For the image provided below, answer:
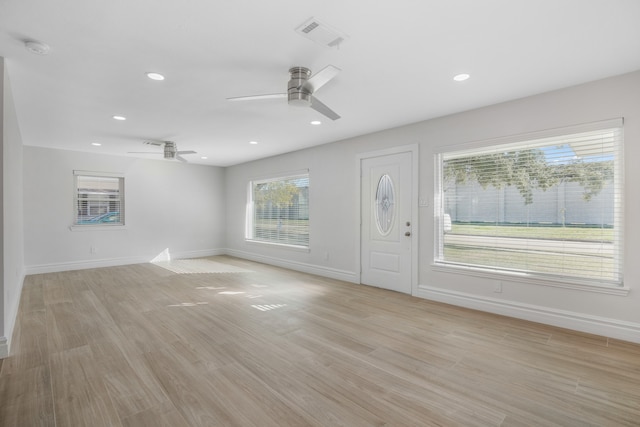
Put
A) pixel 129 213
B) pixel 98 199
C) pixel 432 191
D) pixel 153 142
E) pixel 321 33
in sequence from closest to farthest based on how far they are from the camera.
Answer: pixel 321 33 → pixel 432 191 → pixel 153 142 → pixel 98 199 → pixel 129 213

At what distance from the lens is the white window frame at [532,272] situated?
2.95 meters

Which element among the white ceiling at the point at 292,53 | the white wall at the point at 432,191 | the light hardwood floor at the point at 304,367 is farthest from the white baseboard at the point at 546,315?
the white ceiling at the point at 292,53

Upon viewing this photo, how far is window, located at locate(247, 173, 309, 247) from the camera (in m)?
6.45

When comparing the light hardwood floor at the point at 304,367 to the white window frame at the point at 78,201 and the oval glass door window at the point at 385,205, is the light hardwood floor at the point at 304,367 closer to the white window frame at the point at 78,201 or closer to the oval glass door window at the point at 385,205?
the oval glass door window at the point at 385,205

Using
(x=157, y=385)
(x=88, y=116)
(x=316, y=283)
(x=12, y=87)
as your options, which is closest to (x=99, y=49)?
(x=12, y=87)

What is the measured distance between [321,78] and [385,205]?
279 centimetres

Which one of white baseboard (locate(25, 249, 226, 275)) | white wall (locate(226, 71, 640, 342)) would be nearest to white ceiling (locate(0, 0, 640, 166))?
white wall (locate(226, 71, 640, 342))

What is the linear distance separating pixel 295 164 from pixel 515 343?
485 cm

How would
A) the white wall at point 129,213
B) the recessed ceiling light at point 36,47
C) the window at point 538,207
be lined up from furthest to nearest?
1. the white wall at point 129,213
2. the window at point 538,207
3. the recessed ceiling light at point 36,47

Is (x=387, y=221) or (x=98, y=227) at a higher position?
(x=387, y=221)

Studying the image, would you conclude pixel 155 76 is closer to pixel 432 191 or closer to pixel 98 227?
pixel 432 191

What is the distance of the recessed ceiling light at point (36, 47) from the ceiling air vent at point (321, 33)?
197cm

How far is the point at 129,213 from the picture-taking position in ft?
23.1

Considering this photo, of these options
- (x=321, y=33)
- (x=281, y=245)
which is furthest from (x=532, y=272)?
(x=281, y=245)
